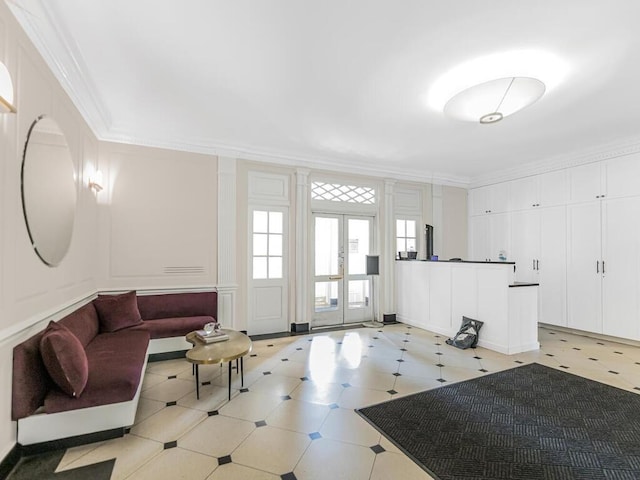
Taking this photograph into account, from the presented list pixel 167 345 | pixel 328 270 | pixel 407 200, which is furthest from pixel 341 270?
pixel 167 345

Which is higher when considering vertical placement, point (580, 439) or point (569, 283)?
point (569, 283)

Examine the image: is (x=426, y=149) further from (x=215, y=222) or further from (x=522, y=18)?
(x=215, y=222)

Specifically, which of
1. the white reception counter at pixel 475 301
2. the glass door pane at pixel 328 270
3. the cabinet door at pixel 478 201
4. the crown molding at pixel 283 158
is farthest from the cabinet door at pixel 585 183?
the glass door pane at pixel 328 270

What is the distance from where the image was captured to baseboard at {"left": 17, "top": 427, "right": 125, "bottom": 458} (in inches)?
88.4

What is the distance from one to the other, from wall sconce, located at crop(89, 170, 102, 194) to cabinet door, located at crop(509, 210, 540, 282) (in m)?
7.10

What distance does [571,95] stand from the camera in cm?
349

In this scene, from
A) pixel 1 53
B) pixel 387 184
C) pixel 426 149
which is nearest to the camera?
pixel 1 53

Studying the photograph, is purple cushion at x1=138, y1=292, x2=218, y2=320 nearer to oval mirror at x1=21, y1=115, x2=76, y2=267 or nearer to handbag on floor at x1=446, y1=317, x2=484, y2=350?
oval mirror at x1=21, y1=115, x2=76, y2=267

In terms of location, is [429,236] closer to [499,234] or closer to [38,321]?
[499,234]

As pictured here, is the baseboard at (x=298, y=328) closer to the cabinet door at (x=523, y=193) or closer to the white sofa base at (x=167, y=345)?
the white sofa base at (x=167, y=345)

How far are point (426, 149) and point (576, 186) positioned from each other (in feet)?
8.67

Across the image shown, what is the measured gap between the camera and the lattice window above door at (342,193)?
5980 millimetres

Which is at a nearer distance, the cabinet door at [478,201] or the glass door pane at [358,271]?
the glass door pane at [358,271]

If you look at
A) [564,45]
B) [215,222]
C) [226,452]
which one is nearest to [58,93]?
[215,222]
